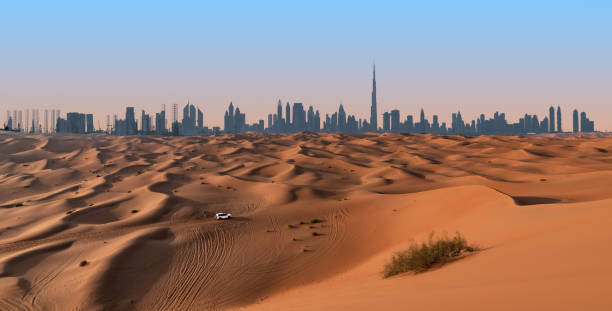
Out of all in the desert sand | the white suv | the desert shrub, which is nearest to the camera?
the desert sand

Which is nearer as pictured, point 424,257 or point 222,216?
point 424,257

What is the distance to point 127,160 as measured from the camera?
5172cm

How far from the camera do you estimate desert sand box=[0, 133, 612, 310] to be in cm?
794

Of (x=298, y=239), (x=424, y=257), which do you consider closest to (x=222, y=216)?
(x=298, y=239)

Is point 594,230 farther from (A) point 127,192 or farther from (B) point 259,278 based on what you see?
(A) point 127,192

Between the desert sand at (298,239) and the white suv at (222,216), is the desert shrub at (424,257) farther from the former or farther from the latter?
the white suv at (222,216)

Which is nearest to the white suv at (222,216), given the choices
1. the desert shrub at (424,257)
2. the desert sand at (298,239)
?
the desert sand at (298,239)

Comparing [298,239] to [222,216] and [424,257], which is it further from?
[424,257]

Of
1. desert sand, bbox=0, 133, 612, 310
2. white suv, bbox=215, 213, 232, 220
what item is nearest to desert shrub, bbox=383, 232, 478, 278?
desert sand, bbox=0, 133, 612, 310

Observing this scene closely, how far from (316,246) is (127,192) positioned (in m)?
19.8

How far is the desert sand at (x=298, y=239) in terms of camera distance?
7.94 meters

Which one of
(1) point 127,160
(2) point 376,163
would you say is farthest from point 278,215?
(1) point 127,160

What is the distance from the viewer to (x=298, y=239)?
1958 centimetres

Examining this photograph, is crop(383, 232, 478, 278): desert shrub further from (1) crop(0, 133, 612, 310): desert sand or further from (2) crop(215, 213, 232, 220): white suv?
(2) crop(215, 213, 232, 220): white suv
